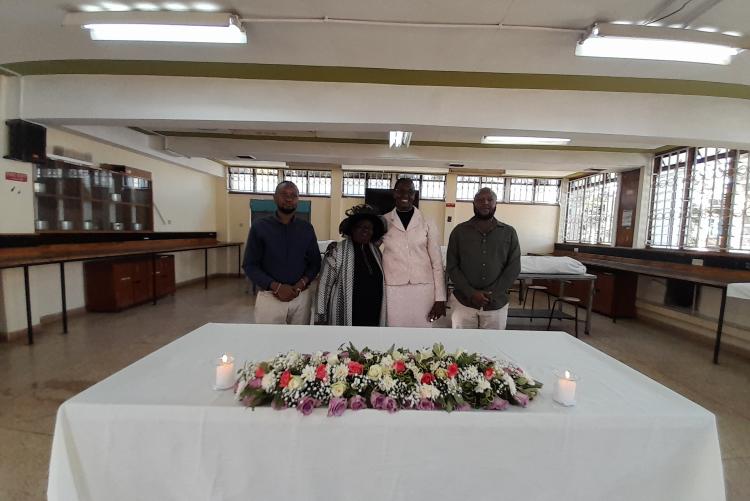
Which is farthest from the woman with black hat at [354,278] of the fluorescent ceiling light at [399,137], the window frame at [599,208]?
the window frame at [599,208]

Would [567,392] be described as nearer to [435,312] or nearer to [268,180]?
[435,312]

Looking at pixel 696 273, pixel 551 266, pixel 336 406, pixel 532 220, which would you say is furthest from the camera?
pixel 532 220

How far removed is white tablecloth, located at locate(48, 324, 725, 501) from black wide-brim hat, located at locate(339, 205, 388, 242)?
1.23 m

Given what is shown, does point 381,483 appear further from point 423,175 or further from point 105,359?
point 423,175

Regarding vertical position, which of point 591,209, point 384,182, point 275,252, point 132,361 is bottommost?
point 132,361

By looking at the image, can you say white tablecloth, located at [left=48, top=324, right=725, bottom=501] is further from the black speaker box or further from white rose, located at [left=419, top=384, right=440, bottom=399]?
the black speaker box

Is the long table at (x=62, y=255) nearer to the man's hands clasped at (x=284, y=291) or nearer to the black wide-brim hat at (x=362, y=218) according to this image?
the man's hands clasped at (x=284, y=291)

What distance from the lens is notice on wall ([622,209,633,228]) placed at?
5914mm

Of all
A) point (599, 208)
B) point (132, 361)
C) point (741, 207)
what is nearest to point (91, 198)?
point (132, 361)

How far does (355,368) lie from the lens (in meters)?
1.05

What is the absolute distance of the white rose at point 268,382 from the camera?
3.17ft

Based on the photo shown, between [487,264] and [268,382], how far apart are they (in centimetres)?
173

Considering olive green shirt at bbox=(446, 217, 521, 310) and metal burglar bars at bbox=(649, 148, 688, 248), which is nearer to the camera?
olive green shirt at bbox=(446, 217, 521, 310)

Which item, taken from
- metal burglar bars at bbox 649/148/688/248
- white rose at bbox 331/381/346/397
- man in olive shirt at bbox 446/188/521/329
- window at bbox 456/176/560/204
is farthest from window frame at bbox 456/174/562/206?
white rose at bbox 331/381/346/397
